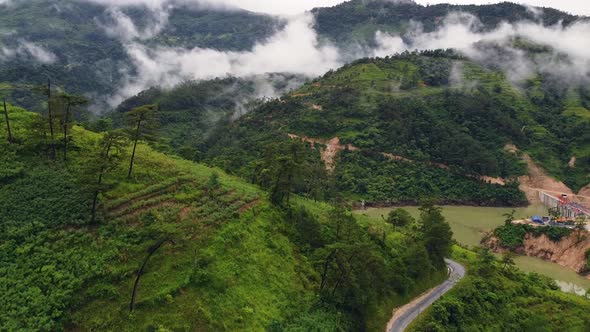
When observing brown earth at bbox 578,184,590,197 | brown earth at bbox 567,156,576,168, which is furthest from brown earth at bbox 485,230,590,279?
brown earth at bbox 567,156,576,168

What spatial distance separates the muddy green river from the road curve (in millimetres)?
23367

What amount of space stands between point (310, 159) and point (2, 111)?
6076 centimetres

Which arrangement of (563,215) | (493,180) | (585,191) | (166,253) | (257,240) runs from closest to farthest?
(166,253) → (257,240) → (563,215) → (585,191) → (493,180)

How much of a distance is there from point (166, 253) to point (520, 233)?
6168 centimetres

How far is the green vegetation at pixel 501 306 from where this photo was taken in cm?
3938

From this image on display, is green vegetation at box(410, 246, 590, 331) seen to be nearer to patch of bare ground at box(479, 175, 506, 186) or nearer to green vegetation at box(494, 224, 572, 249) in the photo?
green vegetation at box(494, 224, 572, 249)

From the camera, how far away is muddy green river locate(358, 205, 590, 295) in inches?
2483

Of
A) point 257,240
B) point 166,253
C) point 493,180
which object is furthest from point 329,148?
point 166,253

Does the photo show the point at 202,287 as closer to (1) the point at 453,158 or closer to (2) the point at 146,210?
(2) the point at 146,210

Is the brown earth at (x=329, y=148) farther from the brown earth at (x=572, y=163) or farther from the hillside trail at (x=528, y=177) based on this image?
the brown earth at (x=572, y=163)

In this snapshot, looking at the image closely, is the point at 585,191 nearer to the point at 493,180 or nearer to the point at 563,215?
the point at 493,180

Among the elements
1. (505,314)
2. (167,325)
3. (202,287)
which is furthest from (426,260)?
(167,325)

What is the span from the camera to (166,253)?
30453mm

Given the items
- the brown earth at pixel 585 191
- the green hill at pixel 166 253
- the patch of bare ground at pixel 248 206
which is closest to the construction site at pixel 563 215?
the brown earth at pixel 585 191
